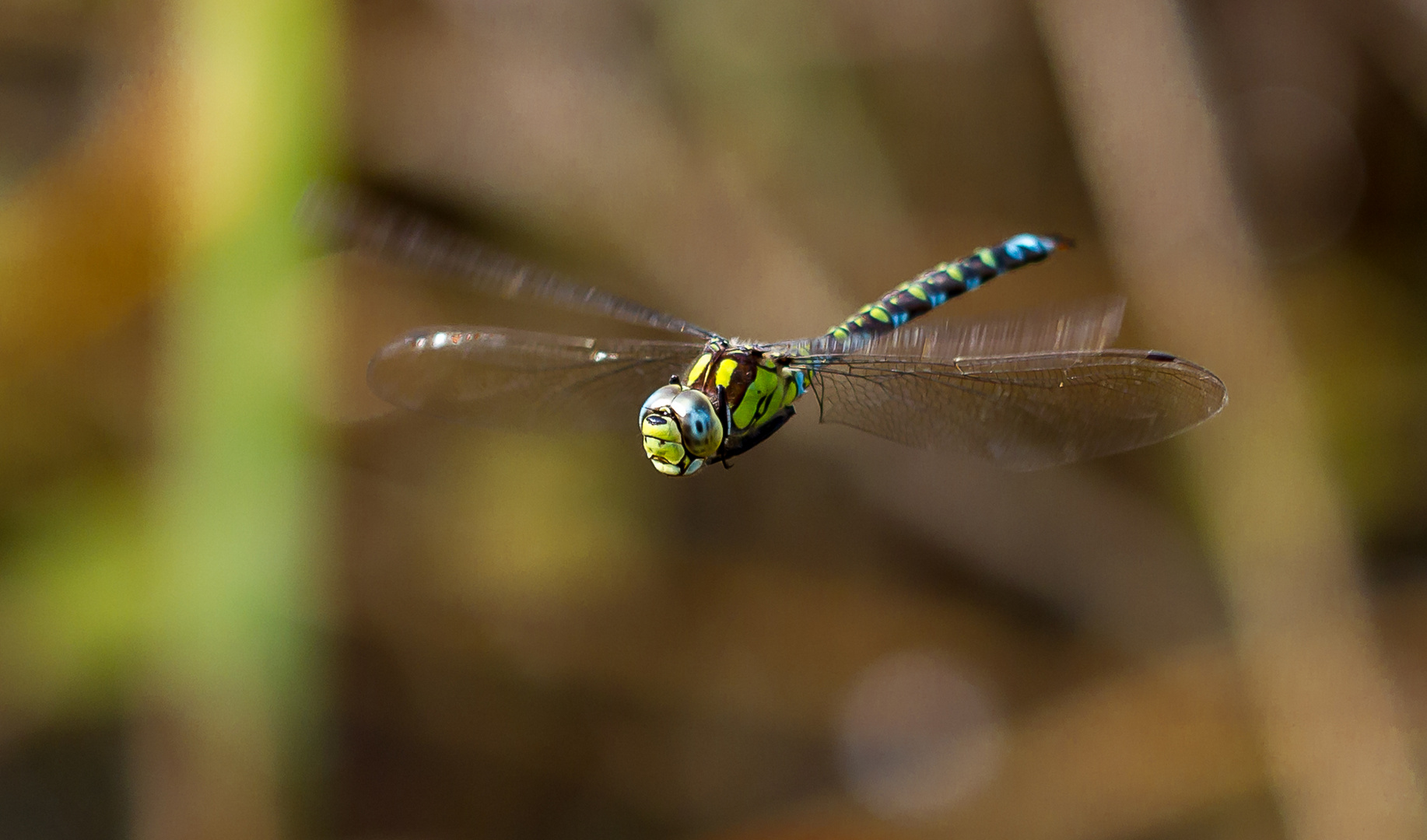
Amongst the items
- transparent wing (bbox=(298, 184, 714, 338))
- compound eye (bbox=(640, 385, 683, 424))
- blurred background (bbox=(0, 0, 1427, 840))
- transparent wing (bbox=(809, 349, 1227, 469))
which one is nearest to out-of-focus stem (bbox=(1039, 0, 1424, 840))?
blurred background (bbox=(0, 0, 1427, 840))

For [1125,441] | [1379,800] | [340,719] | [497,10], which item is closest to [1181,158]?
[1125,441]

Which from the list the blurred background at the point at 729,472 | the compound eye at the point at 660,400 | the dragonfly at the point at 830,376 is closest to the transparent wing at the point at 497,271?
the dragonfly at the point at 830,376

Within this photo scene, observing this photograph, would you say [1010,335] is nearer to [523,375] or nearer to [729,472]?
[523,375]

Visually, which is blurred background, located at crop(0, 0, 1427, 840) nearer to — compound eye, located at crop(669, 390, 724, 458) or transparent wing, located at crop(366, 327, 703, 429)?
transparent wing, located at crop(366, 327, 703, 429)

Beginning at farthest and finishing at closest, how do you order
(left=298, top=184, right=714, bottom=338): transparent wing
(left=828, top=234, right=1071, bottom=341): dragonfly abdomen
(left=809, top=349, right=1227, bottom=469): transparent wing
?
(left=828, top=234, right=1071, bottom=341): dragonfly abdomen, (left=298, top=184, right=714, bottom=338): transparent wing, (left=809, top=349, right=1227, bottom=469): transparent wing

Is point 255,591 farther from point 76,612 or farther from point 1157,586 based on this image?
point 1157,586

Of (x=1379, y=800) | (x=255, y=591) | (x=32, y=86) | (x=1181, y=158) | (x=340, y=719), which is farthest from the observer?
(x=32, y=86)

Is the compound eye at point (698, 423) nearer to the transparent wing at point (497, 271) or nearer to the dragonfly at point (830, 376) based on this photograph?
the dragonfly at point (830, 376)
